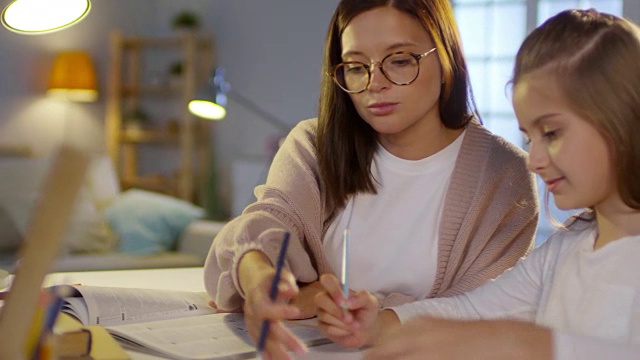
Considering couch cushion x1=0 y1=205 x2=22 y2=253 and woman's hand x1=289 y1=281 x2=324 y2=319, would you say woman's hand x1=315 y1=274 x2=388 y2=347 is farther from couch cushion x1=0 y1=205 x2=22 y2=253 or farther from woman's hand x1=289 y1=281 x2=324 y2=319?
couch cushion x1=0 y1=205 x2=22 y2=253

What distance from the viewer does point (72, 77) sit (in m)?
5.67

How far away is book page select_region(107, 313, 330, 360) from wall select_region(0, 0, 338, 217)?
13.8 feet

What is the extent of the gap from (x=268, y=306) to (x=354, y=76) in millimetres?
559

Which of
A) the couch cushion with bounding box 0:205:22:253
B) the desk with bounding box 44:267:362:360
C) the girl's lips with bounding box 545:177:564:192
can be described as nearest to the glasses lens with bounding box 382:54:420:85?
the girl's lips with bounding box 545:177:564:192

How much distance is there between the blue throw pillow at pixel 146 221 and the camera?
13.4 feet

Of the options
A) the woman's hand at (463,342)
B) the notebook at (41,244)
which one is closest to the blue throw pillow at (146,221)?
the woman's hand at (463,342)

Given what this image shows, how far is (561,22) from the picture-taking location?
0.96 metres

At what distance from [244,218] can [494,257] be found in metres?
0.39

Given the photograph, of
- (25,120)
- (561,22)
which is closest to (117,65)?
(25,120)

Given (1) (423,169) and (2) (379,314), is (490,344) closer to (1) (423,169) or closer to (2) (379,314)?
(2) (379,314)

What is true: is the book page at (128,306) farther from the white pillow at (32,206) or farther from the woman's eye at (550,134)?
the white pillow at (32,206)

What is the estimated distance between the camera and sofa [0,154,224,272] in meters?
3.93

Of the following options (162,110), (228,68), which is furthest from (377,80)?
(162,110)

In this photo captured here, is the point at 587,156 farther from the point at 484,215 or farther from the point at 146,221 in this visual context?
the point at 146,221
